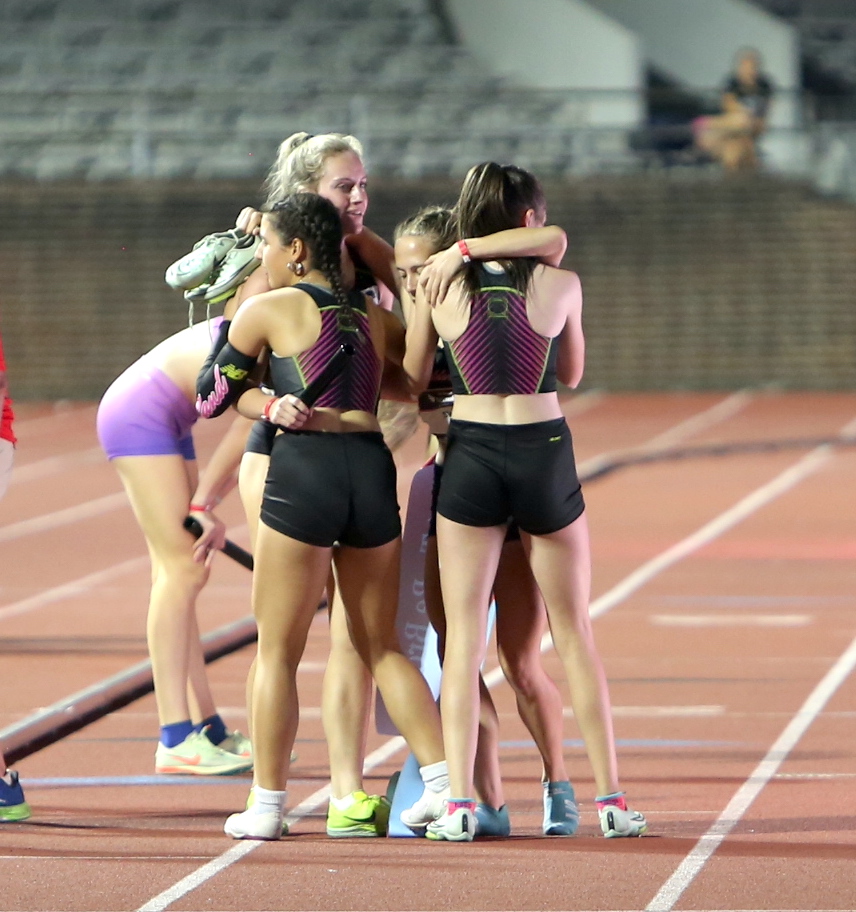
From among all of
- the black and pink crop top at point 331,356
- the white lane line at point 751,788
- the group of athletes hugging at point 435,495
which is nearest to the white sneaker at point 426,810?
the group of athletes hugging at point 435,495

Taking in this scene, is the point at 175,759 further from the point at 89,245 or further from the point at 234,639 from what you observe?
the point at 89,245

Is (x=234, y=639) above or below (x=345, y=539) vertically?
below

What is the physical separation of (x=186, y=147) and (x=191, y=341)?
19.6m

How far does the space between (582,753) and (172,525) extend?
1538mm

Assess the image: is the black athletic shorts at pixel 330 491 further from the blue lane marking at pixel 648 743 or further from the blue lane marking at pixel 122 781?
the blue lane marking at pixel 648 743

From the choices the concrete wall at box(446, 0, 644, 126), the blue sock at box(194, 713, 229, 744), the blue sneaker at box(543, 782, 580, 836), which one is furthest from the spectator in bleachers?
the blue sneaker at box(543, 782, 580, 836)

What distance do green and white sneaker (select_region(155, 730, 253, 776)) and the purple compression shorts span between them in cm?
91

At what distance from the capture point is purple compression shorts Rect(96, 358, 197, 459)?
6250 mm

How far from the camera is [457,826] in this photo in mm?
4859

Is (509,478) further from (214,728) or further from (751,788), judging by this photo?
(214,728)

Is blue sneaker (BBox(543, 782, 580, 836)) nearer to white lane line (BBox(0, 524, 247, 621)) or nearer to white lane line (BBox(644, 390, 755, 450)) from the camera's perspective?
white lane line (BBox(0, 524, 247, 621))

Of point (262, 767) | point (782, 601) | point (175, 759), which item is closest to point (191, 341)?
point (175, 759)

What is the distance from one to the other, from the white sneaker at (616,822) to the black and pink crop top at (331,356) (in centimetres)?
115

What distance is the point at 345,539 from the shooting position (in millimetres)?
4906
